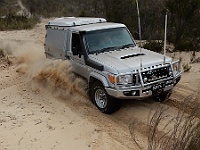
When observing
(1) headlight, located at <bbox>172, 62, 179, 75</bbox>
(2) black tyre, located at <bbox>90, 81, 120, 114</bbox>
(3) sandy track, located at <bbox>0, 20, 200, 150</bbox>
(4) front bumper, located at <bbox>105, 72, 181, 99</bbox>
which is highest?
(1) headlight, located at <bbox>172, 62, 179, 75</bbox>

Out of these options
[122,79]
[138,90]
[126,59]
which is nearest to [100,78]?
[122,79]

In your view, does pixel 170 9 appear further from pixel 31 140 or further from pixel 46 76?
pixel 31 140

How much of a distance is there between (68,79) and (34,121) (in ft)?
6.05

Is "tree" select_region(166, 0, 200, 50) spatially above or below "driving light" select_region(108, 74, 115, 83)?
above

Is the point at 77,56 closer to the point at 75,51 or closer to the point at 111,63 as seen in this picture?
the point at 75,51

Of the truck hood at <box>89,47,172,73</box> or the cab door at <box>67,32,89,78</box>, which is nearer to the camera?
the truck hood at <box>89,47,172,73</box>

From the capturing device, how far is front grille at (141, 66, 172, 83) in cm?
661

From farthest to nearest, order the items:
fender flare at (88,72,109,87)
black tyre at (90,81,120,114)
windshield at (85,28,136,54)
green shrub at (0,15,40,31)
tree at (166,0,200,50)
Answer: green shrub at (0,15,40,31)
tree at (166,0,200,50)
windshield at (85,28,136,54)
black tyre at (90,81,120,114)
fender flare at (88,72,109,87)

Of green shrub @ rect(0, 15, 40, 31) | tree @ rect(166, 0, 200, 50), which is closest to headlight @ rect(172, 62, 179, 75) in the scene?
tree @ rect(166, 0, 200, 50)

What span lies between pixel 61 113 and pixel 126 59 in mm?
1936

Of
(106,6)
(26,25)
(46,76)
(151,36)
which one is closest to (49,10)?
(26,25)

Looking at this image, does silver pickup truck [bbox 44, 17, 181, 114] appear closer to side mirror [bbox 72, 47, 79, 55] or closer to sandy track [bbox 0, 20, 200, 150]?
side mirror [bbox 72, 47, 79, 55]

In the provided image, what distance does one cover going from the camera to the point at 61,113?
7.32 meters

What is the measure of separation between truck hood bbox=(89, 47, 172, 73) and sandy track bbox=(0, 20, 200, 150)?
110 cm
